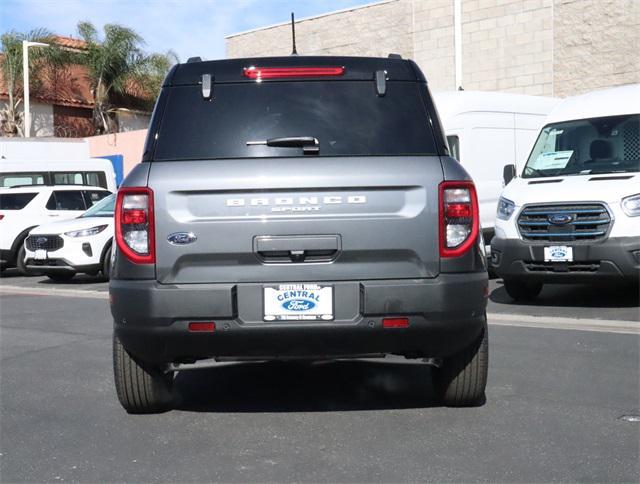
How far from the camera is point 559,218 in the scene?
380 inches

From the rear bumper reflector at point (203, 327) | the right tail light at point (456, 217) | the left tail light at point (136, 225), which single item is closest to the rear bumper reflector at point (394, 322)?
the right tail light at point (456, 217)

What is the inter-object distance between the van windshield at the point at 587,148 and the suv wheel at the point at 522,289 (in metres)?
1.23

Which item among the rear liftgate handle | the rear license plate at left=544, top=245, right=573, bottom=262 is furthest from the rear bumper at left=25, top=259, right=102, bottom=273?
the rear liftgate handle

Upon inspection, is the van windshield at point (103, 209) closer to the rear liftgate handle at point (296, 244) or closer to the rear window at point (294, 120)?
the rear window at point (294, 120)

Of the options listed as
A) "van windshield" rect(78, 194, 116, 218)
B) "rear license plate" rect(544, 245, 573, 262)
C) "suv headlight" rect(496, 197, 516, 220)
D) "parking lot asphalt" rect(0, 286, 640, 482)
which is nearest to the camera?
"parking lot asphalt" rect(0, 286, 640, 482)

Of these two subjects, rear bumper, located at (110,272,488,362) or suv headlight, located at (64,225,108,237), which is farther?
suv headlight, located at (64,225,108,237)

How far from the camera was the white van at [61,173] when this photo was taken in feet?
65.3

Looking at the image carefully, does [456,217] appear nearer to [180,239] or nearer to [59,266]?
[180,239]

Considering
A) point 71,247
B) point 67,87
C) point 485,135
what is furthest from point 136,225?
point 67,87

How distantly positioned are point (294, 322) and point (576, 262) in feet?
18.5

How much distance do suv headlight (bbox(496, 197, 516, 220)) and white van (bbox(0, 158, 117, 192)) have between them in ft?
37.2

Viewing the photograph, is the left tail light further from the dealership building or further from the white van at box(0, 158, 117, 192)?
the dealership building

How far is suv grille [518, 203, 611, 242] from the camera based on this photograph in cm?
950

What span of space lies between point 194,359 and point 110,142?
1125 inches
